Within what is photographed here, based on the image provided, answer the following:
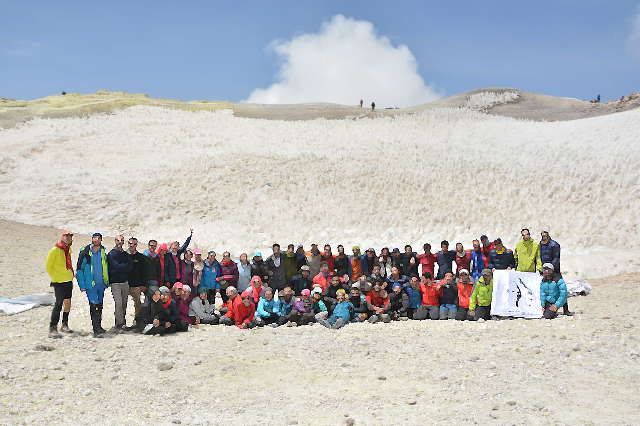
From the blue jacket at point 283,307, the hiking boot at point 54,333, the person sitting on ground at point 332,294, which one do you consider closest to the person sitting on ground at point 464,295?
the person sitting on ground at point 332,294

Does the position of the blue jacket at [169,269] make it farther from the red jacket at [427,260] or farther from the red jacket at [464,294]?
the red jacket at [464,294]

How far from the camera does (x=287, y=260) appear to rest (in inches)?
Result: 577

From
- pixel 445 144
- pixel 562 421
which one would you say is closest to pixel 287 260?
pixel 562 421

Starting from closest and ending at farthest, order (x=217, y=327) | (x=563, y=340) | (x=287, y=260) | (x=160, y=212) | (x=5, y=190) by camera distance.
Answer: (x=563, y=340), (x=217, y=327), (x=287, y=260), (x=160, y=212), (x=5, y=190)

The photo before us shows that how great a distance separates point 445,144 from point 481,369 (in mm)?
23607

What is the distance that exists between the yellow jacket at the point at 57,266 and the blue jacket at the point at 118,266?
0.89 meters

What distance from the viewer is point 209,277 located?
13.8 metres

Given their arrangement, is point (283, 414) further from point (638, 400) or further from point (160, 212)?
point (160, 212)

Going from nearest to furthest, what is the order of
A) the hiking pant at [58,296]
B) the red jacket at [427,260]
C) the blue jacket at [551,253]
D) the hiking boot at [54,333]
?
the hiking boot at [54,333] < the hiking pant at [58,296] < the blue jacket at [551,253] < the red jacket at [427,260]

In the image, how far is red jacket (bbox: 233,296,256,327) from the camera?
1230 cm

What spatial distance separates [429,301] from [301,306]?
3.13 meters

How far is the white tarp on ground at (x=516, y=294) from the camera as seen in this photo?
1275 cm

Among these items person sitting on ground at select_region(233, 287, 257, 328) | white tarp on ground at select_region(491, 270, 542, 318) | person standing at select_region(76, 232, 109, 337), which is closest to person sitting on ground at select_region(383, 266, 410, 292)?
white tarp on ground at select_region(491, 270, 542, 318)

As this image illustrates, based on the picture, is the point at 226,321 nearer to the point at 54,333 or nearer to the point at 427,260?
the point at 54,333
